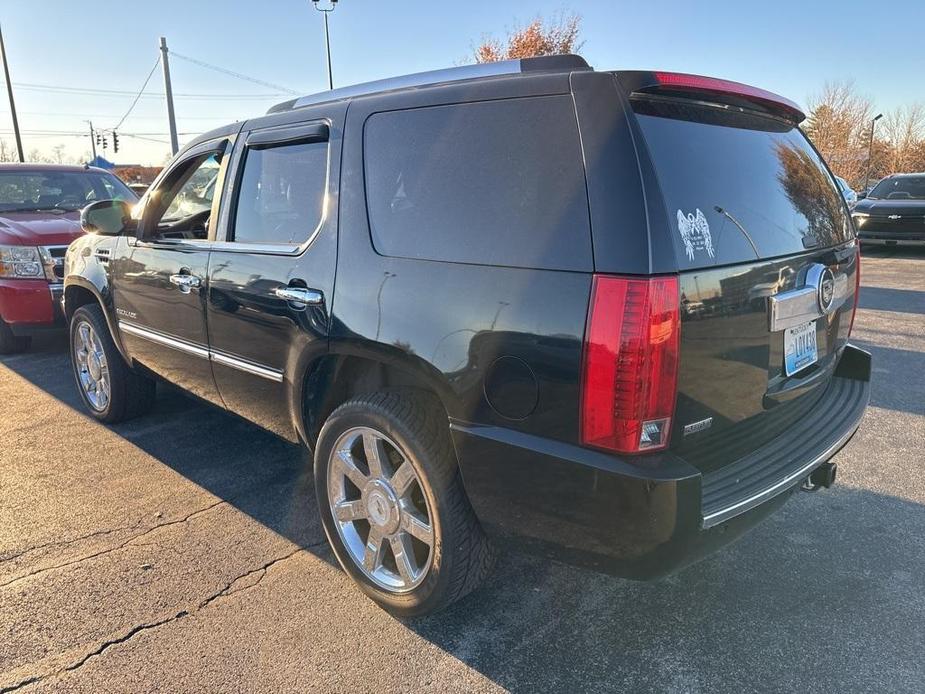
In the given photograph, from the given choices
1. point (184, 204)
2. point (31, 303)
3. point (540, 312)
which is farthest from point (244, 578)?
point (31, 303)

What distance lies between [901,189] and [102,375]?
14368 mm

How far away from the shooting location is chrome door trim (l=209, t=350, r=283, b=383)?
283 centimetres

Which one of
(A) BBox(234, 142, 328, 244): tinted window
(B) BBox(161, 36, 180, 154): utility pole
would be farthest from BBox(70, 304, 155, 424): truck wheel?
(B) BBox(161, 36, 180, 154): utility pole

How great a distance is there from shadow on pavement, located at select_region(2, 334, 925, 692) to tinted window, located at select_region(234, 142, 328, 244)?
4.59ft

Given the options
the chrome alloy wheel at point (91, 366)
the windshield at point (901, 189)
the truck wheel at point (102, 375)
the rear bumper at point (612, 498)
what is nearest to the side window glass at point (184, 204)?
the truck wheel at point (102, 375)

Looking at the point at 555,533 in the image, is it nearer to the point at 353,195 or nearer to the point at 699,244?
the point at 699,244

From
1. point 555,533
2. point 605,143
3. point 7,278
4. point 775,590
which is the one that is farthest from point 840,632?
point 7,278

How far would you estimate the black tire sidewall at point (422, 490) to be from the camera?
2.18 m

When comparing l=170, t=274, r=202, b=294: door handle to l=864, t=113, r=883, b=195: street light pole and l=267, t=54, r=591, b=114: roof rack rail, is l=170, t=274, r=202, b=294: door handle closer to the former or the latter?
l=267, t=54, r=591, b=114: roof rack rail

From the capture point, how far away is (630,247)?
175cm

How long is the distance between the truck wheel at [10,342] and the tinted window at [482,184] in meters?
5.52

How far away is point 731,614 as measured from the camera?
2438 mm

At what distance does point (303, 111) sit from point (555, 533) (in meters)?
2.06

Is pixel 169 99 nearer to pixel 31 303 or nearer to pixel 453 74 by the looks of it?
pixel 31 303
